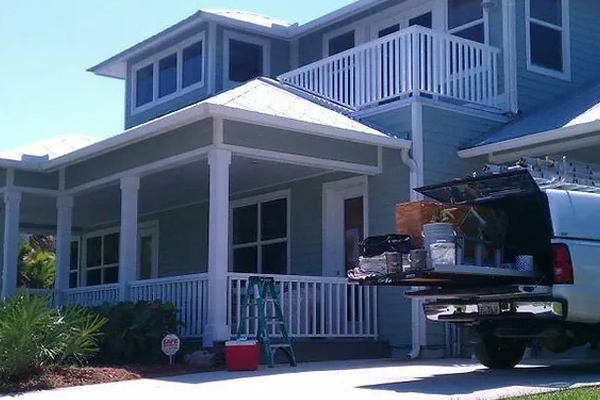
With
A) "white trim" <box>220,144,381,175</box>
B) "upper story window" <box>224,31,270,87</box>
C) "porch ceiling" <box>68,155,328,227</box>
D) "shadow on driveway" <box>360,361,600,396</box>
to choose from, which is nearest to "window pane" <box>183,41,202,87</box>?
"upper story window" <box>224,31,270,87</box>

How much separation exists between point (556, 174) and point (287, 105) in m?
5.32

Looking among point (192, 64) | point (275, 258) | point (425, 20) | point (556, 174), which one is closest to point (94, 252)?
point (192, 64)

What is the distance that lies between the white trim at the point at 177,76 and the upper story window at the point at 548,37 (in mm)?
6907

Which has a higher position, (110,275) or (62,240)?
(62,240)

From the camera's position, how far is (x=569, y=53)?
18.1m

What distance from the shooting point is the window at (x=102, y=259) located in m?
24.0

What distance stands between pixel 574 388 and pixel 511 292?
1441 mm

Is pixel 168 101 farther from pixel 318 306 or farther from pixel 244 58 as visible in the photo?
pixel 318 306

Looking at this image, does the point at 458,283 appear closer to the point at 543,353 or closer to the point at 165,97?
the point at 543,353

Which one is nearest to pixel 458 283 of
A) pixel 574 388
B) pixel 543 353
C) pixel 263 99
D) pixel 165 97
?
pixel 574 388

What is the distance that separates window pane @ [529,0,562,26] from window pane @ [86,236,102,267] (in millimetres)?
12707

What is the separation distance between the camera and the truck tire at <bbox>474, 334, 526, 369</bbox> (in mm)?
11609

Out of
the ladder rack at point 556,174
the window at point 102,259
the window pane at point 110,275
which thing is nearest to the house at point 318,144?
the ladder rack at point 556,174

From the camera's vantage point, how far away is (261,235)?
1870cm
